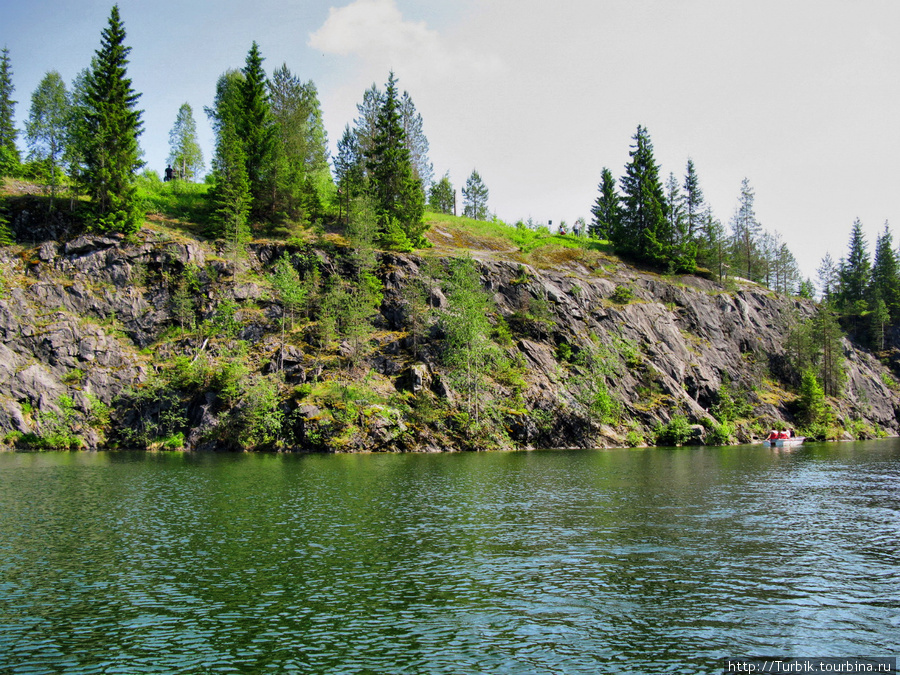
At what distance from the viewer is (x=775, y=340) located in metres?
87.9

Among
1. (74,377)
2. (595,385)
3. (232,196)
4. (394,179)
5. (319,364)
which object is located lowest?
(595,385)

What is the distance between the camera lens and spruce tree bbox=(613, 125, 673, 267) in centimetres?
9237

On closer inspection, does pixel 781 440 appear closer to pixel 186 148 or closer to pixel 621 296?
pixel 621 296

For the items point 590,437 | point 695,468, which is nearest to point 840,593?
point 695,468

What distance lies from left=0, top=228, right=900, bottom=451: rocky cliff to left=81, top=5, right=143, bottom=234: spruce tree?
12.0 feet

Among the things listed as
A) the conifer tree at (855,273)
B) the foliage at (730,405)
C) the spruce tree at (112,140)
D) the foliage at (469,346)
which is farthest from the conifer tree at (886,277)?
the spruce tree at (112,140)

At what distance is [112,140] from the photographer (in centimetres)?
6556

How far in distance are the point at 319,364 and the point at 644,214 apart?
2577 inches

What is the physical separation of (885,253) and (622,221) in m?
59.1

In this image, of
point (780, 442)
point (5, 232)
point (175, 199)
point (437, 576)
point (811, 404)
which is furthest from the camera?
point (175, 199)

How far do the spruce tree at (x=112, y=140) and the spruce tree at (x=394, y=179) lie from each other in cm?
3062

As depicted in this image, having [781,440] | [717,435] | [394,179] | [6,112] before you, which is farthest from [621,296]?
[6,112]

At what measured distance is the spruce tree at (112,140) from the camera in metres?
64.0

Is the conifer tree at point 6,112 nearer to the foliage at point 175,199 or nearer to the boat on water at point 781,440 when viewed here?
A: the foliage at point 175,199
